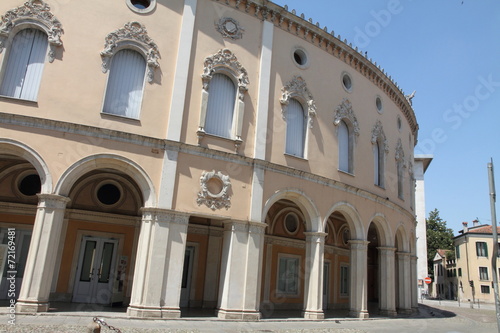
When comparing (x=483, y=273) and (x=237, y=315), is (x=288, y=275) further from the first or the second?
(x=483, y=273)

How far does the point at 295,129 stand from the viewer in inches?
687

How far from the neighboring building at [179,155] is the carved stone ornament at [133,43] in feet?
0.16

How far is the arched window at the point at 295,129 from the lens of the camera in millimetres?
17188

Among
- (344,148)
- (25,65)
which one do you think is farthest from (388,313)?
(25,65)

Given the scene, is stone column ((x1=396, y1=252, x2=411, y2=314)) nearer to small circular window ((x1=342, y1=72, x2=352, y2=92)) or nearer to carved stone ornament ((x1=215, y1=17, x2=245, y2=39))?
small circular window ((x1=342, y1=72, x2=352, y2=92))

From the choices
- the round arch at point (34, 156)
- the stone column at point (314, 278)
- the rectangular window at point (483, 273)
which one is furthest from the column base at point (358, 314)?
the rectangular window at point (483, 273)

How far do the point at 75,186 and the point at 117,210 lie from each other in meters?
1.80

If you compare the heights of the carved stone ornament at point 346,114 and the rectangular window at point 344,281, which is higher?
the carved stone ornament at point 346,114

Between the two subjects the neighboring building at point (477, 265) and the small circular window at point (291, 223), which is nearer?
the small circular window at point (291, 223)

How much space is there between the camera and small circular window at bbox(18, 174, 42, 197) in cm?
1549

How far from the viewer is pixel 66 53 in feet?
44.4

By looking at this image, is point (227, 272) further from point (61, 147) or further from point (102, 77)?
point (102, 77)

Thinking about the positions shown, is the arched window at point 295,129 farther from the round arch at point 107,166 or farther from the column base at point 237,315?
the column base at point 237,315

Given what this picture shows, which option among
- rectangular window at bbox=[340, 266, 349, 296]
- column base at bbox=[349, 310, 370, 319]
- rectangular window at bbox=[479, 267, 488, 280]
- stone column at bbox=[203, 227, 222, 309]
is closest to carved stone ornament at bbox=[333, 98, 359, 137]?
stone column at bbox=[203, 227, 222, 309]
